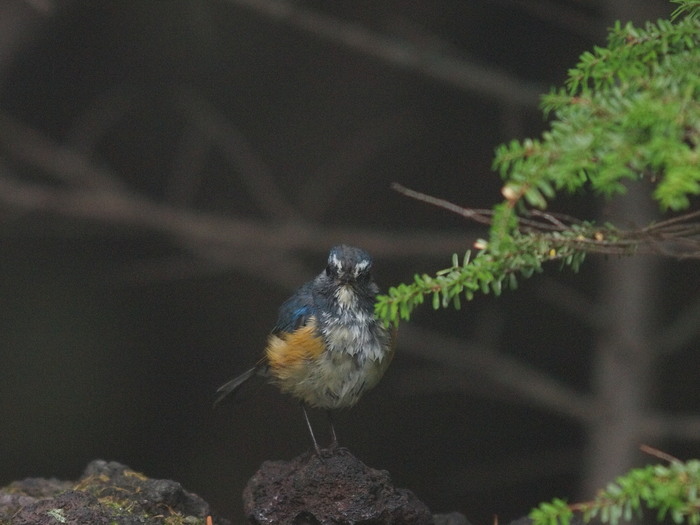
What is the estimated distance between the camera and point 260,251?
682 cm

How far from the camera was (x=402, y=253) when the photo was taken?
260 inches

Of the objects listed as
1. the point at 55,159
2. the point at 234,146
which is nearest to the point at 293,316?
the point at 234,146

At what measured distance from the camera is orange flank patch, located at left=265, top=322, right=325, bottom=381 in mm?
4180

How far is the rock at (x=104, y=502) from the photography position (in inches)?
124

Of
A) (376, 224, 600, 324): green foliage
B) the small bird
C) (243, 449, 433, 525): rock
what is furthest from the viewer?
the small bird

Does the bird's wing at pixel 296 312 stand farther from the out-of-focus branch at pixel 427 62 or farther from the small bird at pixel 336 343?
the out-of-focus branch at pixel 427 62

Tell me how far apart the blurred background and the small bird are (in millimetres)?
2312

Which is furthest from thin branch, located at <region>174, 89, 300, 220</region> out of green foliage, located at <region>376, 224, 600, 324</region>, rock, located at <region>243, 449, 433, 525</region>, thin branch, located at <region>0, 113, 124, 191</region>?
green foliage, located at <region>376, 224, 600, 324</region>

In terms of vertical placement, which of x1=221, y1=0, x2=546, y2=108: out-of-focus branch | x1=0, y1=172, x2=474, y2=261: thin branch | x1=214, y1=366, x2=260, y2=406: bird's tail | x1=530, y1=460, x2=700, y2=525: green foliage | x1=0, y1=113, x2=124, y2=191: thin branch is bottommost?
x1=530, y1=460, x2=700, y2=525: green foliage

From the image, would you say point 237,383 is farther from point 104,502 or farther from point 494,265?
point 494,265

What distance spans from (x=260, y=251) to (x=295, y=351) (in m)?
2.67

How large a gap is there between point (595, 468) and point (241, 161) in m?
2.95

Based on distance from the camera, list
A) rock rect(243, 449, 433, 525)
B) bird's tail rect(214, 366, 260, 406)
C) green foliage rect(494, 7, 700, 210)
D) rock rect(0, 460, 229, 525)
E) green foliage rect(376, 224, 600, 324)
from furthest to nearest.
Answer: bird's tail rect(214, 366, 260, 406)
rock rect(243, 449, 433, 525)
rock rect(0, 460, 229, 525)
green foliage rect(376, 224, 600, 324)
green foliage rect(494, 7, 700, 210)

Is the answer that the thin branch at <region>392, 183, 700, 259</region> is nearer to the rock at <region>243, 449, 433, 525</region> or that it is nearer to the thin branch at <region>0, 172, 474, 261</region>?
the rock at <region>243, 449, 433, 525</region>
